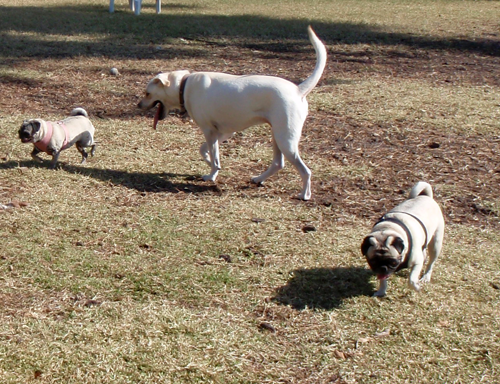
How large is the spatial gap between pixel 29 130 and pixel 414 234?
11.6 feet

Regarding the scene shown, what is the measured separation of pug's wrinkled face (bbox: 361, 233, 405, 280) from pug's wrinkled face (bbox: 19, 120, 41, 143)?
334 cm

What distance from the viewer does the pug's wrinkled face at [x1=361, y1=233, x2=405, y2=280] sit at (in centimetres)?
387

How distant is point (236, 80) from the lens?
19.5 feet

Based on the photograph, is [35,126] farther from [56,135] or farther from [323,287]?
[323,287]

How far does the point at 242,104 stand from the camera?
586 centimetres

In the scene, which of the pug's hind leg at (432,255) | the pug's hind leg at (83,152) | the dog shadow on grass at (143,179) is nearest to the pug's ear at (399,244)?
the pug's hind leg at (432,255)

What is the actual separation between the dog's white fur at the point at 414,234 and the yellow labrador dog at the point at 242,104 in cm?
142

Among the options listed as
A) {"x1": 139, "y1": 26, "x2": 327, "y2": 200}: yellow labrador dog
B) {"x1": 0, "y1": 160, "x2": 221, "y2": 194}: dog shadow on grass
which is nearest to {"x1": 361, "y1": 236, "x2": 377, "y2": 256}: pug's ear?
{"x1": 139, "y1": 26, "x2": 327, "y2": 200}: yellow labrador dog

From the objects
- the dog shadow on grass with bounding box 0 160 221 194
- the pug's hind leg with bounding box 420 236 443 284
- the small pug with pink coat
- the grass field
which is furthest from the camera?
the dog shadow on grass with bounding box 0 160 221 194

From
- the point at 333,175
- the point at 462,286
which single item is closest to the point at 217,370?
the point at 462,286

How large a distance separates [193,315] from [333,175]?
314cm

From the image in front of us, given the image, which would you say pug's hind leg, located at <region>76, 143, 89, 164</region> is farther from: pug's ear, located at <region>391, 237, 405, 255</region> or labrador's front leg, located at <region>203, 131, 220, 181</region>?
pug's ear, located at <region>391, 237, 405, 255</region>

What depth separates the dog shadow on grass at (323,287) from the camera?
424cm

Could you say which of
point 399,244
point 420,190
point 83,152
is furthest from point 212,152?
point 399,244
